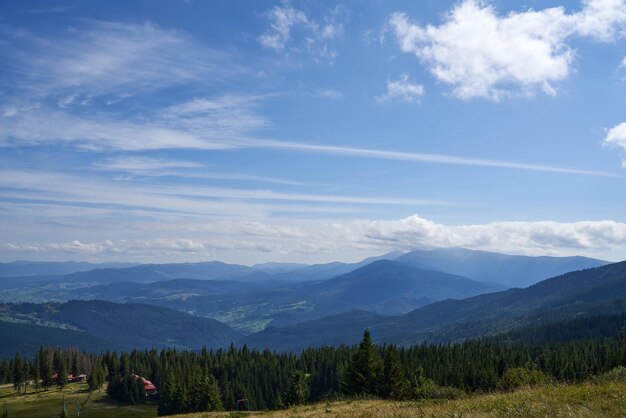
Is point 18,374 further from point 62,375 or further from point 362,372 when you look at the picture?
point 362,372

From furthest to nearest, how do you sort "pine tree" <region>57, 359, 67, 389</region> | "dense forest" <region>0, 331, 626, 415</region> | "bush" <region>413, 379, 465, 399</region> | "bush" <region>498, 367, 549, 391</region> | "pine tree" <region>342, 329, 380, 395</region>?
"pine tree" <region>57, 359, 67, 389</region>, "dense forest" <region>0, 331, 626, 415</region>, "pine tree" <region>342, 329, 380, 395</region>, "bush" <region>498, 367, 549, 391</region>, "bush" <region>413, 379, 465, 399</region>

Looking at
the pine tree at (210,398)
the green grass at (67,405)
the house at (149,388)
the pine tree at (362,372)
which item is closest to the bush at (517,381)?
the pine tree at (362,372)

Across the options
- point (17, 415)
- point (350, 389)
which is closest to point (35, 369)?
point (17, 415)

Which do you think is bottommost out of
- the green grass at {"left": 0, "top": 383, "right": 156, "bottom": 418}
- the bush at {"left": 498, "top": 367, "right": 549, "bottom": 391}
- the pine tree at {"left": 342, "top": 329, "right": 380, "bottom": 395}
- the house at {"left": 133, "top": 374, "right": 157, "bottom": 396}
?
the house at {"left": 133, "top": 374, "right": 157, "bottom": 396}

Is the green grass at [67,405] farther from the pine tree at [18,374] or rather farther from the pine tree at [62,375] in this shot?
the pine tree at [62,375]

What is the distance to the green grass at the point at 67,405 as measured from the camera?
5221 inches

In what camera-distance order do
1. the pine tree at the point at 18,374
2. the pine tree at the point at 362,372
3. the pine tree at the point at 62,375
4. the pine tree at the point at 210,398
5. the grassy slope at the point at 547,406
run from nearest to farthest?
the grassy slope at the point at 547,406 < the pine tree at the point at 362,372 < the pine tree at the point at 210,398 < the pine tree at the point at 18,374 < the pine tree at the point at 62,375

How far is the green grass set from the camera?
13262cm

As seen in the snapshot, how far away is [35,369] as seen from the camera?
178500mm

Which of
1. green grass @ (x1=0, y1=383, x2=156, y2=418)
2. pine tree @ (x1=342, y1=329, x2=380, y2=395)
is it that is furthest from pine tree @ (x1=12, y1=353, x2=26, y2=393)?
pine tree @ (x1=342, y1=329, x2=380, y2=395)

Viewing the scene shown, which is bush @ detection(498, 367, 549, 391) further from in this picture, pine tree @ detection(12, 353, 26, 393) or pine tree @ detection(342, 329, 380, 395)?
pine tree @ detection(12, 353, 26, 393)

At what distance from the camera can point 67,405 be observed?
14375 cm

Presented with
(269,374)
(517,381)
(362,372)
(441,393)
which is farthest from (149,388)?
(441,393)

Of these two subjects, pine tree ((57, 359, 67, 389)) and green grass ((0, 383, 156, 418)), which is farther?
pine tree ((57, 359, 67, 389))
